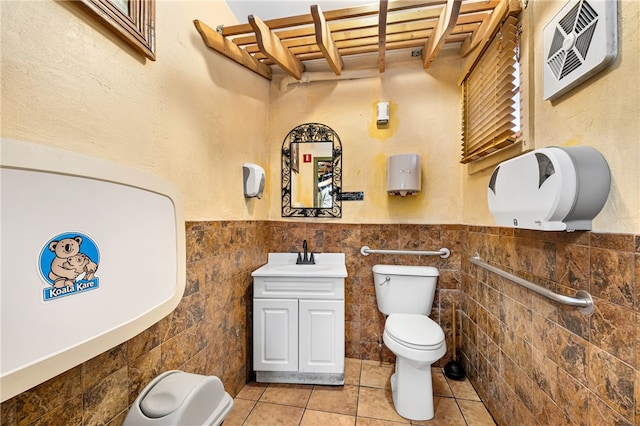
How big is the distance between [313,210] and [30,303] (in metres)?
1.82

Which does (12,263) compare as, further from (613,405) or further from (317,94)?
(317,94)

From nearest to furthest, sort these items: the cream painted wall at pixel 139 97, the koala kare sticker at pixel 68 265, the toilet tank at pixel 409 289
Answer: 1. the koala kare sticker at pixel 68 265
2. the cream painted wall at pixel 139 97
3. the toilet tank at pixel 409 289

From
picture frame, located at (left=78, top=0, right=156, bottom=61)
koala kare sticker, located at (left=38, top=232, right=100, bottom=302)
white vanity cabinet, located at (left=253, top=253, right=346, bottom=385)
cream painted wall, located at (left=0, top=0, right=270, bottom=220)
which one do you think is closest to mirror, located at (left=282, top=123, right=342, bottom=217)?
cream painted wall, located at (left=0, top=0, right=270, bottom=220)

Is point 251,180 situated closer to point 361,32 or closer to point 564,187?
point 361,32

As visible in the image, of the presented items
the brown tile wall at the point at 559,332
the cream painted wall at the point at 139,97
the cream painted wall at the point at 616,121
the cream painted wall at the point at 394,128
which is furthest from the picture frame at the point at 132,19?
the brown tile wall at the point at 559,332

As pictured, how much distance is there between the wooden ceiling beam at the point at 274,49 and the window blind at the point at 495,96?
1.32 meters

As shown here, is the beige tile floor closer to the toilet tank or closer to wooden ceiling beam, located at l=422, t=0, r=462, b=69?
the toilet tank

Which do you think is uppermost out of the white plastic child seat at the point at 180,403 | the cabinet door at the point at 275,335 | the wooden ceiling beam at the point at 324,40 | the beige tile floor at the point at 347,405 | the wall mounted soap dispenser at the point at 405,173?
the wooden ceiling beam at the point at 324,40

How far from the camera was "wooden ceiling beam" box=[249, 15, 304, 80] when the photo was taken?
1455 millimetres

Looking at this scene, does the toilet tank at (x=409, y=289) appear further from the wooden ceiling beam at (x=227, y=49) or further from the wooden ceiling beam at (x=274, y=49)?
the wooden ceiling beam at (x=227, y=49)

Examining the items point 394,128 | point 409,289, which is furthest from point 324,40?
point 409,289

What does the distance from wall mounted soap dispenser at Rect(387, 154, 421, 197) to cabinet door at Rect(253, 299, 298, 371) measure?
117 centimetres

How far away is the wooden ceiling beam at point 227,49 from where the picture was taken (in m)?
1.45

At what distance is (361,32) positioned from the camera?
68.8 inches
